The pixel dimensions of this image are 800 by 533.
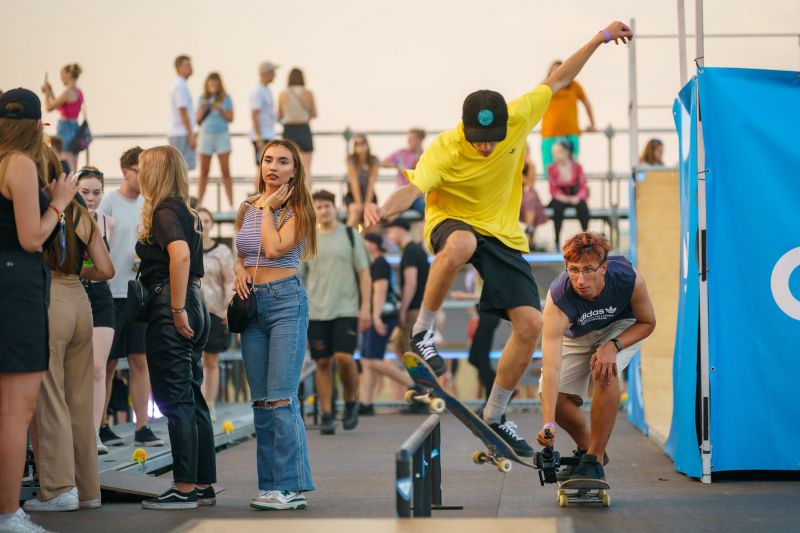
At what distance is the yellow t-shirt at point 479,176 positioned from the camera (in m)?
6.97

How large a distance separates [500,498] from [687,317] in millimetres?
1964

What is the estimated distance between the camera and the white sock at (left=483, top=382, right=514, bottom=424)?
7.30 meters

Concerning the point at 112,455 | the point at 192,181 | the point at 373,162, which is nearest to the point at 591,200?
the point at 373,162

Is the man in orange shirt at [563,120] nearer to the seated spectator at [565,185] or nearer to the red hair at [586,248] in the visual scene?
the seated spectator at [565,185]

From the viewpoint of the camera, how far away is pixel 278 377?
266 inches

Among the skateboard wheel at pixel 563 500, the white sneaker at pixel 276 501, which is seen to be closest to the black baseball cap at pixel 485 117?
the skateboard wheel at pixel 563 500

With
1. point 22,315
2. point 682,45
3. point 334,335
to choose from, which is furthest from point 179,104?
point 22,315

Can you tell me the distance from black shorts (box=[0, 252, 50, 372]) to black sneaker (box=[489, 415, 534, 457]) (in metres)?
2.92

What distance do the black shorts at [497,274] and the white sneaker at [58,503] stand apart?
2.52 m

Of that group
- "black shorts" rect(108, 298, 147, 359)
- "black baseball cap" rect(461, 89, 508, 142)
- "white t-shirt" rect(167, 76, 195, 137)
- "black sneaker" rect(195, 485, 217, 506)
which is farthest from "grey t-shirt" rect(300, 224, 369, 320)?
"black baseball cap" rect(461, 89, 508, 142)

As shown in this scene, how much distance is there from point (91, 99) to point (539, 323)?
32.3 feet

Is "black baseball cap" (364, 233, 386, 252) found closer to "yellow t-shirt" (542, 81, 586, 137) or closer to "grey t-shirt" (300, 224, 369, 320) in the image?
"grey t-shirt" (300, 224, 369, 320)

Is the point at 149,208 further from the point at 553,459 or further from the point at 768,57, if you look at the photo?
the point at 768,57

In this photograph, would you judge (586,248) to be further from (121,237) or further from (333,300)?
(333,300)
